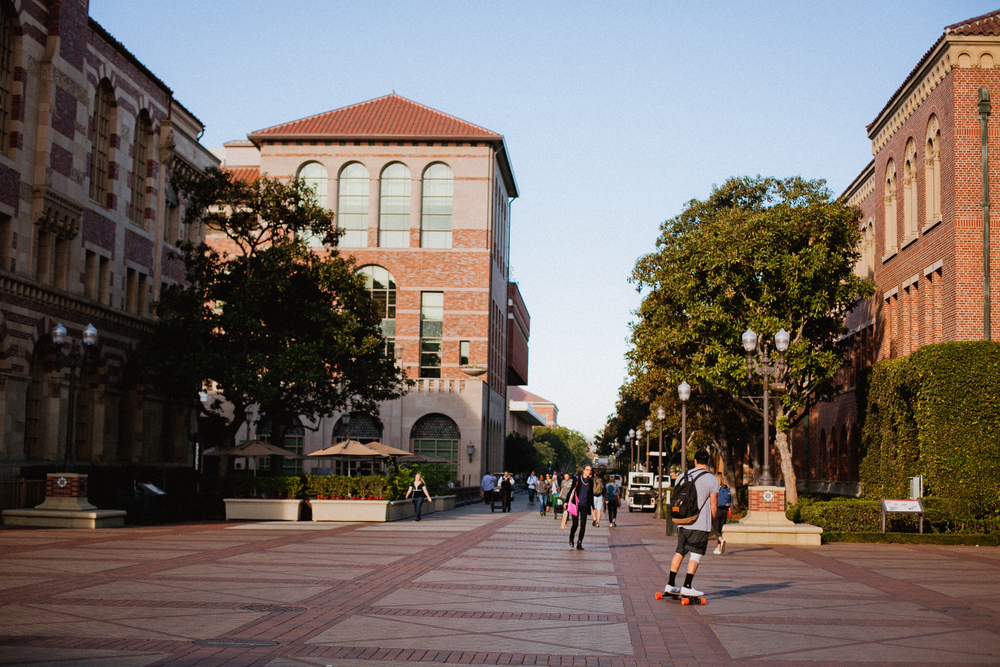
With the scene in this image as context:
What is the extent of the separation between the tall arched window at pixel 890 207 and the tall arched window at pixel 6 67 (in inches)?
1199

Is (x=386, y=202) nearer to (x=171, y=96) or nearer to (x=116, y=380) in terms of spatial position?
(x=171, y=96)

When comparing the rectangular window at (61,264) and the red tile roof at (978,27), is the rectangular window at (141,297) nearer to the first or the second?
the rectangular window at (61,264)

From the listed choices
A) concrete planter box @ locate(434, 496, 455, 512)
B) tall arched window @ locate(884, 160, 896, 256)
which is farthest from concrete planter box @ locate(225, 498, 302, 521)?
tall arched window @ locate(884, 160, 896, 256)

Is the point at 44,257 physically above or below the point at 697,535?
above

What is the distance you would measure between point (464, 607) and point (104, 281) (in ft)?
96.6

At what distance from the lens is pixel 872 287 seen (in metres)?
36.8

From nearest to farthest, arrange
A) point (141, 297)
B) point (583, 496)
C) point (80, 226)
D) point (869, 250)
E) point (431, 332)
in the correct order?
point (583, 496) < point (80, 226) < point (141, 297) < point (869, 250) < point (431, 332)

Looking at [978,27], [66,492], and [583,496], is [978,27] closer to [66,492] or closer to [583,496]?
[583,496]

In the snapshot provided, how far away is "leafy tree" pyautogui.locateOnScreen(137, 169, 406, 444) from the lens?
3316 centimetres

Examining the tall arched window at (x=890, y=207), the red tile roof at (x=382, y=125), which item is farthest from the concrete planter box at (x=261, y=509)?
the red tile roof at (x=382, y=125)

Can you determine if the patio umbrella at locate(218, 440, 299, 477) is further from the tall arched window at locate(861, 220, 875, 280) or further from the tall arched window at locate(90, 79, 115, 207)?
the tall arched window at locate(861, 220, 875, 280)

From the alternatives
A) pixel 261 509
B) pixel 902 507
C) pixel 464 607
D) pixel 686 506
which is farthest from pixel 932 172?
pixel 464 607

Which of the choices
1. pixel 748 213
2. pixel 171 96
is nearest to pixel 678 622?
pixel 748 213

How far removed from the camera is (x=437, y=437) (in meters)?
61.2
